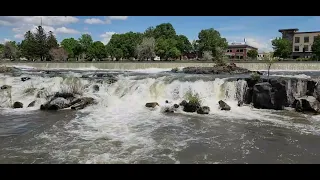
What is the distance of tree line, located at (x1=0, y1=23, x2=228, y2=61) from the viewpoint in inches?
1836

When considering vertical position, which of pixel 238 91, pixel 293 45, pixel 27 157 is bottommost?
pixel 27 157

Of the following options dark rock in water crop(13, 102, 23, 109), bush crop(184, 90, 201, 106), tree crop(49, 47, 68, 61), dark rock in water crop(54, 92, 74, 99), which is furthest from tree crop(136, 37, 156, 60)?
dark rock in water crop(13, 102, 23, 109)

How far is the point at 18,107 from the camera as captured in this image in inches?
538

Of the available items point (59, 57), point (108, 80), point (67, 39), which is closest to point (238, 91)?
point (108, 80)

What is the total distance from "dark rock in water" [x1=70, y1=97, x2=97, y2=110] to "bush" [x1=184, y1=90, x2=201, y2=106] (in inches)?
166

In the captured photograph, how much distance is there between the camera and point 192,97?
522 inches

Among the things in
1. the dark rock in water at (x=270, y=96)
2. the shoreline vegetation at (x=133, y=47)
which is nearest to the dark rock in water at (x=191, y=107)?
the dark rock in water at (x=270, y=96)

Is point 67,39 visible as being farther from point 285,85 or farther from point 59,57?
point 285,85

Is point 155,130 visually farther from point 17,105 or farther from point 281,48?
point 281,48

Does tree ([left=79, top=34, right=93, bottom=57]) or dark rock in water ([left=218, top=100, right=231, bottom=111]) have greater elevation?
tree ([left=79, top=34, right=93, bottom=57])

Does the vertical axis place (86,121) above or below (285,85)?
below

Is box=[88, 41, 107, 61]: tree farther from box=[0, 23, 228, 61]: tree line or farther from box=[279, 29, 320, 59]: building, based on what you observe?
box=[279, 29, 320, 59]: building
